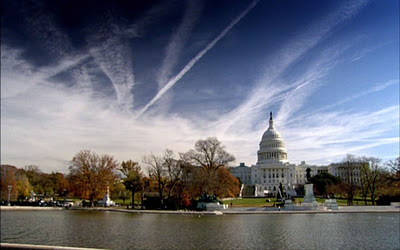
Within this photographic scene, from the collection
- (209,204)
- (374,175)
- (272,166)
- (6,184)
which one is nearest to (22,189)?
(6,184)

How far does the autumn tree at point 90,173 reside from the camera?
5659cm

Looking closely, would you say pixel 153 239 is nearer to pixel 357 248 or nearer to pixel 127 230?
pixel 127 230

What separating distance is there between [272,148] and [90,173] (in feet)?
321

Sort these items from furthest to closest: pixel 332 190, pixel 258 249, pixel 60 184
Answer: pixel 60 184, pixel 332 190, pixel 258 249

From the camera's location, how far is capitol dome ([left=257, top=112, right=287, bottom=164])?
466 ft

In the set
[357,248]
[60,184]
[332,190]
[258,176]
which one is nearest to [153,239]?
[357,248]

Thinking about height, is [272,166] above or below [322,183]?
above

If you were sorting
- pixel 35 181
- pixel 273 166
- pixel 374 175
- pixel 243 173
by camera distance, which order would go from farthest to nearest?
pixel 243 173, pixel 273 166, pixel 35 181, pixel 374 175

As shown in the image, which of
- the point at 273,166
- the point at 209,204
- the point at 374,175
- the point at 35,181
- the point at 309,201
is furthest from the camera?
the point at 273,166

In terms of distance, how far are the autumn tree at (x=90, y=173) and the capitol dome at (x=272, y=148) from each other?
94.5 metres

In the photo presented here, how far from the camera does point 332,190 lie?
79625 millimetres

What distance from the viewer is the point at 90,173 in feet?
185

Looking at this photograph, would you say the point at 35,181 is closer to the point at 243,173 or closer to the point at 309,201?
the point at 309,201

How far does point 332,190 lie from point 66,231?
69.0m
